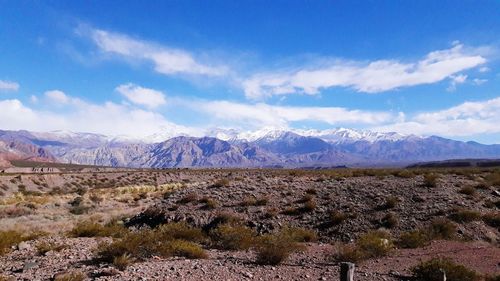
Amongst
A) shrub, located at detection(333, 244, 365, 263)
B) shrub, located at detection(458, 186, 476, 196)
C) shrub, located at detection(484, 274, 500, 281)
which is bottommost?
shrub, located at detection(484, 274, 500, 281)

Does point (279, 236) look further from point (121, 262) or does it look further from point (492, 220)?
point (492, 220)

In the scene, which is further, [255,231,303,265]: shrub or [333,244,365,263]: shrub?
[333,244,365,263]: shrub

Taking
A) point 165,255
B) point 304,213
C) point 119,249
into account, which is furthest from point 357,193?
point 119,249

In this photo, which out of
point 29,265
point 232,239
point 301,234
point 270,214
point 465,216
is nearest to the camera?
point 29,265

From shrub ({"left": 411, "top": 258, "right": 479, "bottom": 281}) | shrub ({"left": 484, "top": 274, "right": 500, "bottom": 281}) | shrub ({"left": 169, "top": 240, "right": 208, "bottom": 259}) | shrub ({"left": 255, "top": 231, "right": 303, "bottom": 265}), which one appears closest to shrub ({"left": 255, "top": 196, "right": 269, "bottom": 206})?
shrub ({"left": 169, "top": 240, "right": 208, "bottom": 259})

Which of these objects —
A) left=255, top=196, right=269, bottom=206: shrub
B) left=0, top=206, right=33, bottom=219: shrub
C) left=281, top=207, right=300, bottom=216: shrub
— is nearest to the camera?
left=281, top=207, right=300, bottom=216: shrub

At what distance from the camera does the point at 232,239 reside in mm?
17906

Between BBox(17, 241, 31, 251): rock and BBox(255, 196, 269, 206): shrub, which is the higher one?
BBox(255, 196, 269, 206): shrub

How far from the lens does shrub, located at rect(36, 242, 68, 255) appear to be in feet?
53.3

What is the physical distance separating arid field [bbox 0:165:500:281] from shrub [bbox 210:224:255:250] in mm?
46

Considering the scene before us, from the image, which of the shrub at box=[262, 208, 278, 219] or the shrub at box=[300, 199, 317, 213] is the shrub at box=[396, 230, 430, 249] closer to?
the shrub at box=[300, 199, 317, 213]

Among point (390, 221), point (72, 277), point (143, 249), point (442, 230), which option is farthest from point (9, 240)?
point (442, 230)

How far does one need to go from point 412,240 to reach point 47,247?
1513 cm

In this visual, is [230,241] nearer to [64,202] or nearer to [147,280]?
[147,280]
